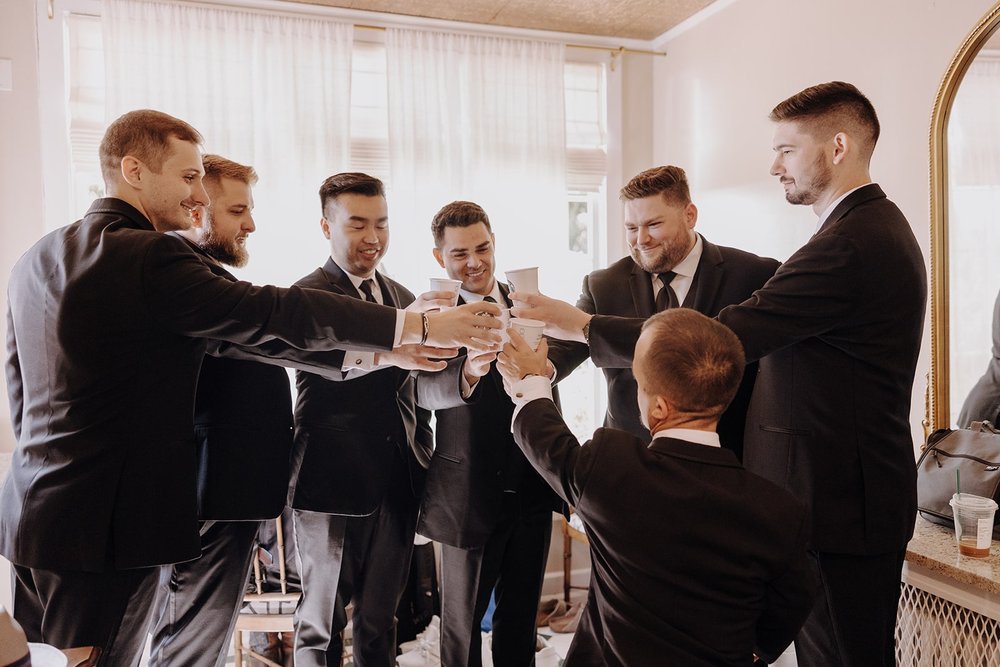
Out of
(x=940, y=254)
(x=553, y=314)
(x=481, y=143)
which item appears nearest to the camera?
(x=553, y=314)

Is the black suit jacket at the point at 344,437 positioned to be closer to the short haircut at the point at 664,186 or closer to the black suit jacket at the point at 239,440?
the black suit jacket at the point at 239,440

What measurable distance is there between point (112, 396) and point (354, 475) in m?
0.81

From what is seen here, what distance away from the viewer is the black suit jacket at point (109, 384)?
172 cm

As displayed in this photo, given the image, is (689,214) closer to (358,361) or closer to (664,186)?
(664,186)

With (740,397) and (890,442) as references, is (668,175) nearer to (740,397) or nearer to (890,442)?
(740,397)

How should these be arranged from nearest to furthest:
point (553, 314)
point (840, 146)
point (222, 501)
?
point (840, 146), point (553, 314), point (222, 501)

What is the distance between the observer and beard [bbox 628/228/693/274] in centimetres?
241

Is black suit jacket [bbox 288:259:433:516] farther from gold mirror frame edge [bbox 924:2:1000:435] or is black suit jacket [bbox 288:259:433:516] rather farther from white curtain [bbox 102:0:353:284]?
gold mirror frame edge [bbox 924:2:1000:435]

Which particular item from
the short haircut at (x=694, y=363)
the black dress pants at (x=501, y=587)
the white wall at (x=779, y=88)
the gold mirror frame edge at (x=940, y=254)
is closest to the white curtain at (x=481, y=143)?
the white wall at (x=779, y=88)

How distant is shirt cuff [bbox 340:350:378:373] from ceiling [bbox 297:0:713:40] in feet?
8.02

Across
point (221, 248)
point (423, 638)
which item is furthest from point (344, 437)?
point (423, 638)

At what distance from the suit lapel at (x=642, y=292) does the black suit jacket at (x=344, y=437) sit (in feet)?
2.69

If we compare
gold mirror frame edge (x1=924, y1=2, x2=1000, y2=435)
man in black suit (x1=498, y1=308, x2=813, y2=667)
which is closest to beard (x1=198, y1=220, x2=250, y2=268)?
man in black suit (x1=498, y1=308, x2=813, y2=667)

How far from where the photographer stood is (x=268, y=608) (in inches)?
118
